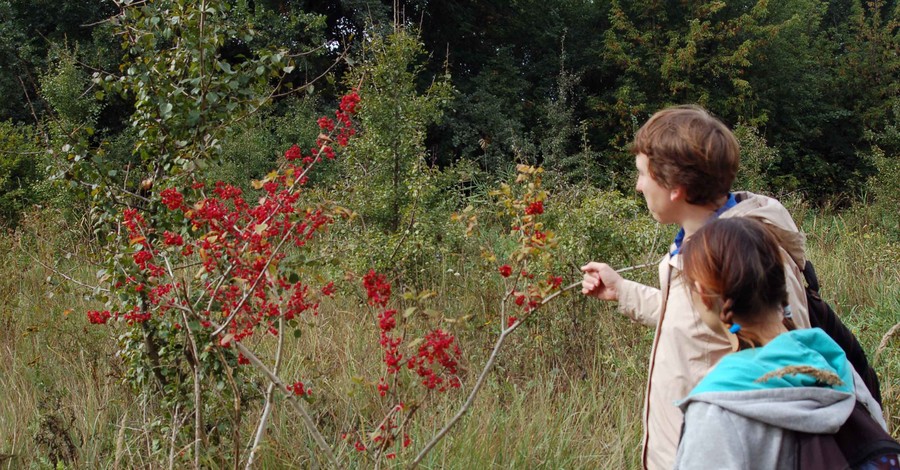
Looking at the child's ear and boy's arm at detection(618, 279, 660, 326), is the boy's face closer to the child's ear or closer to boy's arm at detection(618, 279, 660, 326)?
boy's arm at detection(618, 279, 660, 326)

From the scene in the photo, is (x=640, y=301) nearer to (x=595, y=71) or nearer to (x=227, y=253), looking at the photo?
(x=227, y=253)

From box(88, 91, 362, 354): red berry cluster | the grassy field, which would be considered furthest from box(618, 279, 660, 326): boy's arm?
box(88, 91, 362, 354): red berry cluster

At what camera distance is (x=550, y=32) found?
56.2 feet

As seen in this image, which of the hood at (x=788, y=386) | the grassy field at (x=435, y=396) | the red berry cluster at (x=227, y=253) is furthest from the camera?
the grassy field at (x=435, y=396)

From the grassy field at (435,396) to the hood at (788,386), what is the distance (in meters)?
1.19

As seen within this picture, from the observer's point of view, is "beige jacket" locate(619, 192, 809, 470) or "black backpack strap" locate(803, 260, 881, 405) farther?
"black backpack strap" locate(803, 260, 881, 405)

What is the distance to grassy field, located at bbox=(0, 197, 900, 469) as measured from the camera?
290 centimetres

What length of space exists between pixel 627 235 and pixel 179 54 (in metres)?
2.73

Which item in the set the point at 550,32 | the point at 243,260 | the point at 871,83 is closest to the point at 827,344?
the point at 243,260

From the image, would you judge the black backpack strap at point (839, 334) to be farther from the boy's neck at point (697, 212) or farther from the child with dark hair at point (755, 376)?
the child with dark hair at point (755, 376)

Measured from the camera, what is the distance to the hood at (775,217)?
1.68m

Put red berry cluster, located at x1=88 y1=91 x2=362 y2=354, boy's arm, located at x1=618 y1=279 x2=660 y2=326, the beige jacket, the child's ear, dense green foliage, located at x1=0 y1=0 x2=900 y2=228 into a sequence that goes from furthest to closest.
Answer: dense green foliage, located at x1=0 y1=0 x2=900 y2=228 → red berry cluster, located at x1=88 y1=91 x2=362 y2=354 → boy's arm, located at x1=618 y1=279 x2=660 y2=326 → the beige jacket → the child's ear

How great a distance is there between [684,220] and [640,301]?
10.5 inches

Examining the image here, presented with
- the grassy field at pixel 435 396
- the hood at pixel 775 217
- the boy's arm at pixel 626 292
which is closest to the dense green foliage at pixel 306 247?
the grassy field at pixel 435 396
